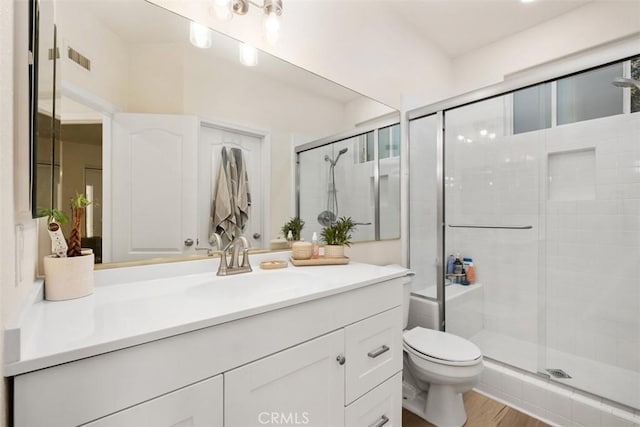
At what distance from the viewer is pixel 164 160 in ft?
3.67

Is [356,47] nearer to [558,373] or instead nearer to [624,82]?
[624,82]

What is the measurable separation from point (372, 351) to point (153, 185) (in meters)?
1.05

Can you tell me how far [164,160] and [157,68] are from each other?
1.14ft

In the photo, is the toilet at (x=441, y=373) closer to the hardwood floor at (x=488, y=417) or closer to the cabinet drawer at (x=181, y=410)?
the hardwood floor at (x=488, y=417)

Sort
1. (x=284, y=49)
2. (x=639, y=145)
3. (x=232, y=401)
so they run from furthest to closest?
(x=639, y=145), (x=284, y=49), (x=232, y=401)

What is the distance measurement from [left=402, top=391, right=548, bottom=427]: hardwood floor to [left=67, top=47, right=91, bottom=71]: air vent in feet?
6.98

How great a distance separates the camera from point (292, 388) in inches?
33.5

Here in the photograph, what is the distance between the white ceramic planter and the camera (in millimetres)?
788

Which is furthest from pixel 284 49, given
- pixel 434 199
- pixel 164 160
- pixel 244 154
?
pixel 434 199

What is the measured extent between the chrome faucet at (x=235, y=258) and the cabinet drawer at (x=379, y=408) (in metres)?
0.66

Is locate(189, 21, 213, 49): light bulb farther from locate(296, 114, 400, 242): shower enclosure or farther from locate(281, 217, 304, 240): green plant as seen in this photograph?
locate(281, 217, 304, 240): green plant

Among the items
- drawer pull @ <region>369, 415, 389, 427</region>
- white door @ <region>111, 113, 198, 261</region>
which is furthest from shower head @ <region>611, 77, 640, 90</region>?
white door @ <region>111, 113, 198, 261</region>

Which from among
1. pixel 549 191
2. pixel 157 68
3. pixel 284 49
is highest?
pixel 284 49

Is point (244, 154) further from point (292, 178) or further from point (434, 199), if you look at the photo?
point (434, 199)
